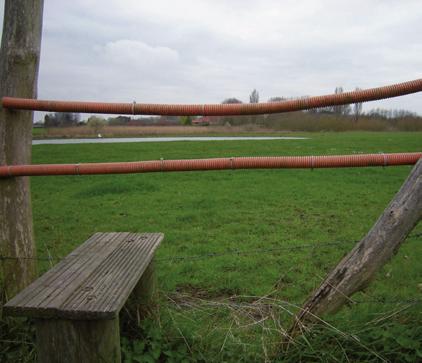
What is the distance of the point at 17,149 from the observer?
2254 mm

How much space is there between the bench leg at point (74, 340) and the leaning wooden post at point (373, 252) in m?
0.83

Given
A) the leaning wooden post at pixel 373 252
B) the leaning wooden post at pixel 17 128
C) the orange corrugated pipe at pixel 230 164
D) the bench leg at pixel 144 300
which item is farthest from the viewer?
the leaning wooden post at pixel 17 128

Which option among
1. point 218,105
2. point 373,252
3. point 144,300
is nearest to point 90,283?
point 144,300

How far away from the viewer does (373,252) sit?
1667mm

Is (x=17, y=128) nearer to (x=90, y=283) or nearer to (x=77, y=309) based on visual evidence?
(x=90, y=283)

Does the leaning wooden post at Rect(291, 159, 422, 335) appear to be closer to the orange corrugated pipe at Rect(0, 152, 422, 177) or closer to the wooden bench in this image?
the orange corrugated pipe at Rect(0, 152, 422, 177)

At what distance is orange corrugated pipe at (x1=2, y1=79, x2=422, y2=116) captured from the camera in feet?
5.91

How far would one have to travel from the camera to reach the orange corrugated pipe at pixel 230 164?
179cm

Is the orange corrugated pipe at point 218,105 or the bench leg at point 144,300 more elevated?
the orange corrugated pipe at point 218,105

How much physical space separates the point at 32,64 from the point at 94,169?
2.66 ft

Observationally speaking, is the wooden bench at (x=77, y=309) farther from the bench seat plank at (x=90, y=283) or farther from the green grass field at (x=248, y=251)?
the green grass field at (x=248, y=251)

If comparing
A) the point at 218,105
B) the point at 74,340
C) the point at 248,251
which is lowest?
the point at 248,251

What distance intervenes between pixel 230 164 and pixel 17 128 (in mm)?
1281

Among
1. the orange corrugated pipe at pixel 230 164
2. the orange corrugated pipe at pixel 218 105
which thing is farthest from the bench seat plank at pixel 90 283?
the orange corrugated pipe at pixel 218 105
